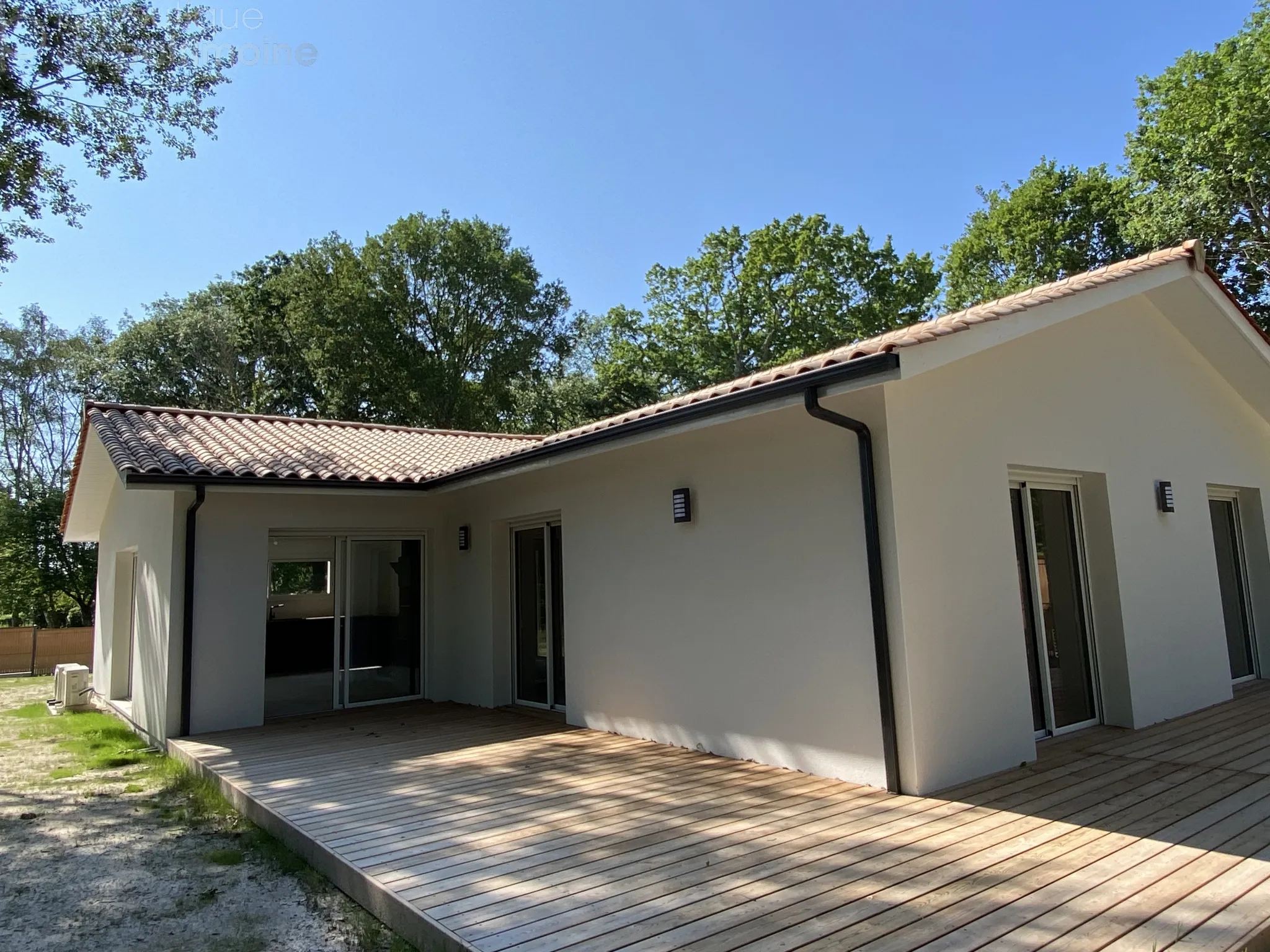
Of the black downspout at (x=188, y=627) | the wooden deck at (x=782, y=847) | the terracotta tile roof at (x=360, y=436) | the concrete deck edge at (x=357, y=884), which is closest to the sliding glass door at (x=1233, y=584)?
the wooden deck at (x=782, y=847)

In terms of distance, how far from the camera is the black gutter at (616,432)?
4582mm

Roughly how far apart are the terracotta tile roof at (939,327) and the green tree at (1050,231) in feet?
61.3

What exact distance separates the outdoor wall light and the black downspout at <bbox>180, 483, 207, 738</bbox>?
16.2 ft

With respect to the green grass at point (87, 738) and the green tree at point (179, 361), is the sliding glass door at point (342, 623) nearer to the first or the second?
the green grass at point (87, 738)

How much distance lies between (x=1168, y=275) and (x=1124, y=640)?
315cm

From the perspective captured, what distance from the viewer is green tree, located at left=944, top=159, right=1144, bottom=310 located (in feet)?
77.6

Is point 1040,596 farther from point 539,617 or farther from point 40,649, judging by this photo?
point 40,649

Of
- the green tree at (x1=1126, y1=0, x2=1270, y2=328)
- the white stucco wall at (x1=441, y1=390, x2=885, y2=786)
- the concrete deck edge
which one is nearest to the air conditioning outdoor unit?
the concrete deck edge

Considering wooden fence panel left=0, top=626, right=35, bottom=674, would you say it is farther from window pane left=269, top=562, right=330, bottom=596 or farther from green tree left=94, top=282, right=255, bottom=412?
window pane left=269, top=562, right=330, bottom=596

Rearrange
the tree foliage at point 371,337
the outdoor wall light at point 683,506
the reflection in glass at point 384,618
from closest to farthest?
the outdoor wall light at point 683,506, the reflection in glass at point 384,618, the tree foliage at point 371,337

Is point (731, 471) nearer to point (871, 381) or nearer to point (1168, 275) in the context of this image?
point (871, 381)

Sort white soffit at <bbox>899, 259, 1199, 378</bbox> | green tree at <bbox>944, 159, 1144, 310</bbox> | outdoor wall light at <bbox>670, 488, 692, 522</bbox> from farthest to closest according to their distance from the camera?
green tree at <bbox>944, 159, 1144, 310</bbox> → outdoor wall light at <bbox>670, 488, 692, 522</bbox> → white soffit at <bbox>899, 259, 1199, 378</bbox>

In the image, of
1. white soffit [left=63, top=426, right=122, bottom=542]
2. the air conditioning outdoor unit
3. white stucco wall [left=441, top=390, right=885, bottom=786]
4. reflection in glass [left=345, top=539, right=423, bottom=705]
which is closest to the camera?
white stucco wall [left=441, top=390, right=885, bottom=786]

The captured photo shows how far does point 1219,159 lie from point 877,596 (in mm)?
18726
